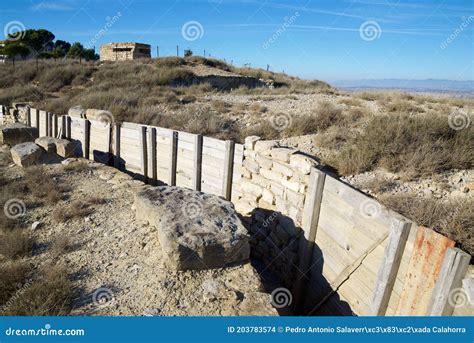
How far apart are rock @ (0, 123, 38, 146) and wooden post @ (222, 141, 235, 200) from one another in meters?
9.23

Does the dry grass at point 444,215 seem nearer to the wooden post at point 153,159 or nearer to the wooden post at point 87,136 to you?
the wooden post at point 153,159

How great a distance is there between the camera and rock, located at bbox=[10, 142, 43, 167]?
30.5ft

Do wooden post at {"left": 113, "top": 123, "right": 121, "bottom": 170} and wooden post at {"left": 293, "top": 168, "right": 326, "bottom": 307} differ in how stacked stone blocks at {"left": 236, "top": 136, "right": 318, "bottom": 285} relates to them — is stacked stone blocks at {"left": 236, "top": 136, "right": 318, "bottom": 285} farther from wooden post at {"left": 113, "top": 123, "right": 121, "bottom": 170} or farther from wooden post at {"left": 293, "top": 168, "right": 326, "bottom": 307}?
wooden post at {"left": 113, "top": 123, "right": 121, "bottom": 170}

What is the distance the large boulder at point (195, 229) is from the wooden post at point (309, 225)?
127 centimetres

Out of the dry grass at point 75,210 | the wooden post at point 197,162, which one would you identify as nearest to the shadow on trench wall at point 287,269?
the wooden post at point 197,162

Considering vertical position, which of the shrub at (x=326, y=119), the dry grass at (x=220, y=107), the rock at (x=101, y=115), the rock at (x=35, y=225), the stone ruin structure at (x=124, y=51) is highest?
the stone ruin structure at (x=124, y=51)

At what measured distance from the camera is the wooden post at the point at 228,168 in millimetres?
7281

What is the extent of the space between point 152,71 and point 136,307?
921 inches

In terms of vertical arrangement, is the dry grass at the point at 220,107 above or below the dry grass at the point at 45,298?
above

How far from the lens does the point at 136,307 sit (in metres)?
3.92

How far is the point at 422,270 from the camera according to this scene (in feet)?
12.0

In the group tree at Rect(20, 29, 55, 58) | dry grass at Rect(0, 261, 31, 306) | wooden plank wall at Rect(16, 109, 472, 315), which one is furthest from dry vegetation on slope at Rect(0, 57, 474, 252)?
tree at Rect(20, 29, 55, 58)

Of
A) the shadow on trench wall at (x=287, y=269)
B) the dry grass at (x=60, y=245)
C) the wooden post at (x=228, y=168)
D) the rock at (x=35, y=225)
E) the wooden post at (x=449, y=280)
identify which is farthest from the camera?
the wooden post at (x=228, y=168)

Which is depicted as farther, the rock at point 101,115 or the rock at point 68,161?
the rock at point 101,115
